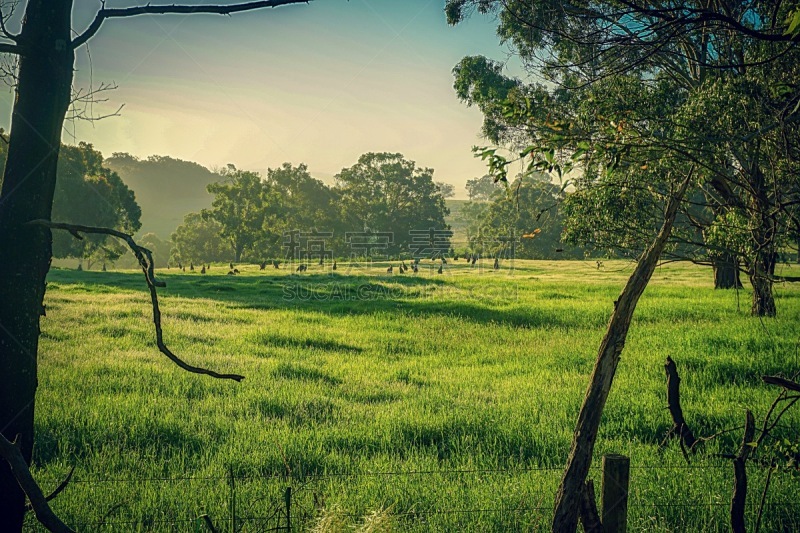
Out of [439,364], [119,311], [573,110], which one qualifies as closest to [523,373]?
[439,364]

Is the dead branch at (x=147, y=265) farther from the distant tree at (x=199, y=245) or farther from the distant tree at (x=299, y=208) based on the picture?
the distant tree at (x=199, y=245)

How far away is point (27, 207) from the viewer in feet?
10.5

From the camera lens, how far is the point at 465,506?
19.0 feet

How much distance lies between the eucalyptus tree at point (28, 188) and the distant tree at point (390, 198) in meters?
81.2

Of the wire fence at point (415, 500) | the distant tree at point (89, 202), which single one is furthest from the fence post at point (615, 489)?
the distant tree at point (89, 202)

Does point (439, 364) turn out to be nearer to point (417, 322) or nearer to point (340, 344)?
point (340, 344)

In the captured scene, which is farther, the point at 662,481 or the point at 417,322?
the point at 417,322

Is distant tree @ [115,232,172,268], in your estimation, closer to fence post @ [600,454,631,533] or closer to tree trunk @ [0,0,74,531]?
tree trunk @ [0,0,74,531]

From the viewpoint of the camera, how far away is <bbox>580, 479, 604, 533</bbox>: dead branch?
4188mm

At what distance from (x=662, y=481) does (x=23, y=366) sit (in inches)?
239

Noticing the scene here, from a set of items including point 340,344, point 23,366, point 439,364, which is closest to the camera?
point 23,366

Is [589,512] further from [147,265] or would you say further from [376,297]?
[376,297]

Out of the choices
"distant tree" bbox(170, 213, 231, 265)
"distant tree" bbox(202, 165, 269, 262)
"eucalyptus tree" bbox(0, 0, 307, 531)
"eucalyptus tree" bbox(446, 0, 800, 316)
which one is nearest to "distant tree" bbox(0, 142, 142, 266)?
"distant tree" bbox(202, 165, 269, 262)

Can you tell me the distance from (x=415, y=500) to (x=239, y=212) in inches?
2855
